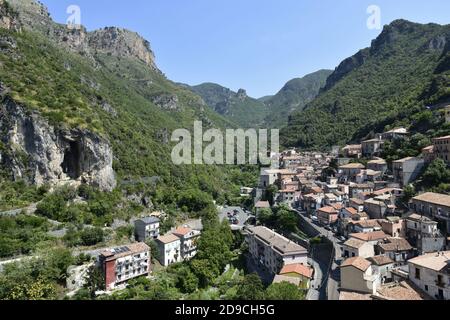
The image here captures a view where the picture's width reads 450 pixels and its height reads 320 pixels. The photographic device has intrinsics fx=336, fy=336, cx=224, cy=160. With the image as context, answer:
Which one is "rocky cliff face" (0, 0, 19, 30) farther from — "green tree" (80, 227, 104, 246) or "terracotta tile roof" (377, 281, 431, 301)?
"terracotta tile roof" (377, 281, 431, 301)

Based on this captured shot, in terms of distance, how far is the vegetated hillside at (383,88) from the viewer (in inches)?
2328

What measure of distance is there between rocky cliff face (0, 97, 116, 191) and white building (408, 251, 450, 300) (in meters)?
34.4

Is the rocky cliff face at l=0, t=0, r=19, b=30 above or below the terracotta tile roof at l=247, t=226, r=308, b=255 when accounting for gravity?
above

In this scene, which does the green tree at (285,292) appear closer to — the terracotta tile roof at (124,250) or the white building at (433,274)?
the white building at (433,274)

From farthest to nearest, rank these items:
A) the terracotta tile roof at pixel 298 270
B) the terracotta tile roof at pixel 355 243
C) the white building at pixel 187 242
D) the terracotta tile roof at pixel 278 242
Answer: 1. the white building at pixel 187 242
2. the terracotta tile roof at pixel 278 242
3. the terracotta tile roof at pixel 298 270
4. the terracotta tile roof at pixel 355 243

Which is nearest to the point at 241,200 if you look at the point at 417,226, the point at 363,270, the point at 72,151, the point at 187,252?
the point at 187,252

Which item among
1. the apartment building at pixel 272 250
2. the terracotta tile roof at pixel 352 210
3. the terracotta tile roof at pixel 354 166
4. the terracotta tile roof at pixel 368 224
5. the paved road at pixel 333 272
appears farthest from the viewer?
the terracotta tile roof at pixel 354 166

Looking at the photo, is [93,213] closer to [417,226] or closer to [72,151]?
[72,151]

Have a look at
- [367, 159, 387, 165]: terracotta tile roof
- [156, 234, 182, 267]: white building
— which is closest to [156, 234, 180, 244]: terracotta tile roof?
[156, 234, 182, 267]: white building

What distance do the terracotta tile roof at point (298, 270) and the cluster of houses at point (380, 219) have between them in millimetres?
2473

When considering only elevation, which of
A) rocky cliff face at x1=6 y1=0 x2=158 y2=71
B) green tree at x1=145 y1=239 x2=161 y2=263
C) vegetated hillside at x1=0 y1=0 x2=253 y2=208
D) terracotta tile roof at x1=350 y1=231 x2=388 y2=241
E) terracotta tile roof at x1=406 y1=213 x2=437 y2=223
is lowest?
green tree at x1=145 y1=239 x2=161 y2=263

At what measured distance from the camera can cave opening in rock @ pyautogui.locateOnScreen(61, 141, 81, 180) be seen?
41.5 m

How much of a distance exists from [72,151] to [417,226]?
38.2 m

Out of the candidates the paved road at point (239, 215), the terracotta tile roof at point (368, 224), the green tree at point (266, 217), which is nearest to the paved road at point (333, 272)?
the terracotta tile roof at point (368, 224)
